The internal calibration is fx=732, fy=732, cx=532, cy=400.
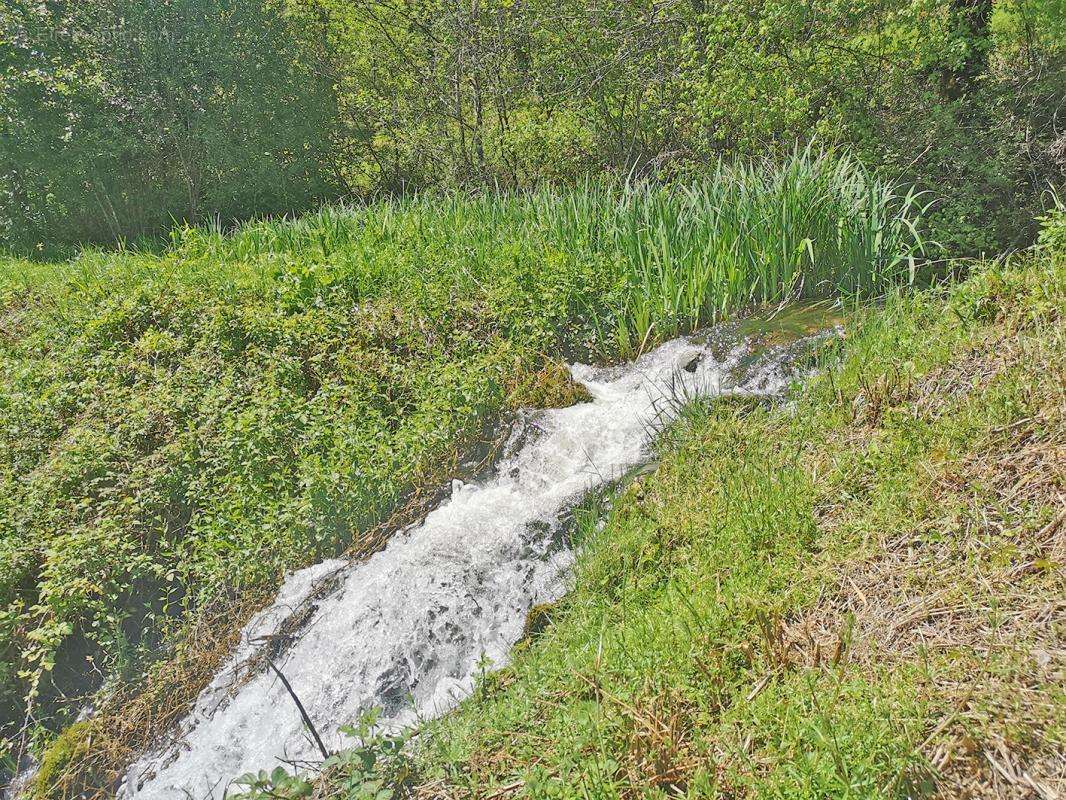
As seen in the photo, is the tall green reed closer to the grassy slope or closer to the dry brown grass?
the grassy slope

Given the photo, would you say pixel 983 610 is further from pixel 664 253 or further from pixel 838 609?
pixel 664 253

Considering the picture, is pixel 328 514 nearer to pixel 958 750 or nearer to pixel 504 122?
pixel 958 750

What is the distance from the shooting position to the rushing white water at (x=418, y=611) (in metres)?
3.58

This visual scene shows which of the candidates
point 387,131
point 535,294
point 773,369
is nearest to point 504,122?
point 387,131

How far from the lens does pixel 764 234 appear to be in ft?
18.1

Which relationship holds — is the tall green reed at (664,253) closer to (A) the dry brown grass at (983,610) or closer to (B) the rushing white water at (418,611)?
(B) the rushing white water at (418,611)

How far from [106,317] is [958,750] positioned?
6.51 meters

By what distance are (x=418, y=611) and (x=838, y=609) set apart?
82.4 inches

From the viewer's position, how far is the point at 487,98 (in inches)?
405

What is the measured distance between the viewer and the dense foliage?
6.96 m

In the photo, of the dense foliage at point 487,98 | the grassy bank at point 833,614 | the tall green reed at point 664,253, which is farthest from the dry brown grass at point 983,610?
the dense foliage at point 487,98

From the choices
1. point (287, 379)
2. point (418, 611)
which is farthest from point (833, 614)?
point (287, 379)

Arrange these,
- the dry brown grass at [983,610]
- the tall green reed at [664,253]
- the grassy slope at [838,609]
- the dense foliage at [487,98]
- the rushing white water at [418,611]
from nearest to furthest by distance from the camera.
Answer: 1. the dry brown grass at [983,610]
2. the grassy slope at [838,609]
3. the rushing white water at [418,611]
4. the tall green reed at [664,253]
5. the dense foliage at [487,98]

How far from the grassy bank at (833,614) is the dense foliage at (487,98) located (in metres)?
3.14
